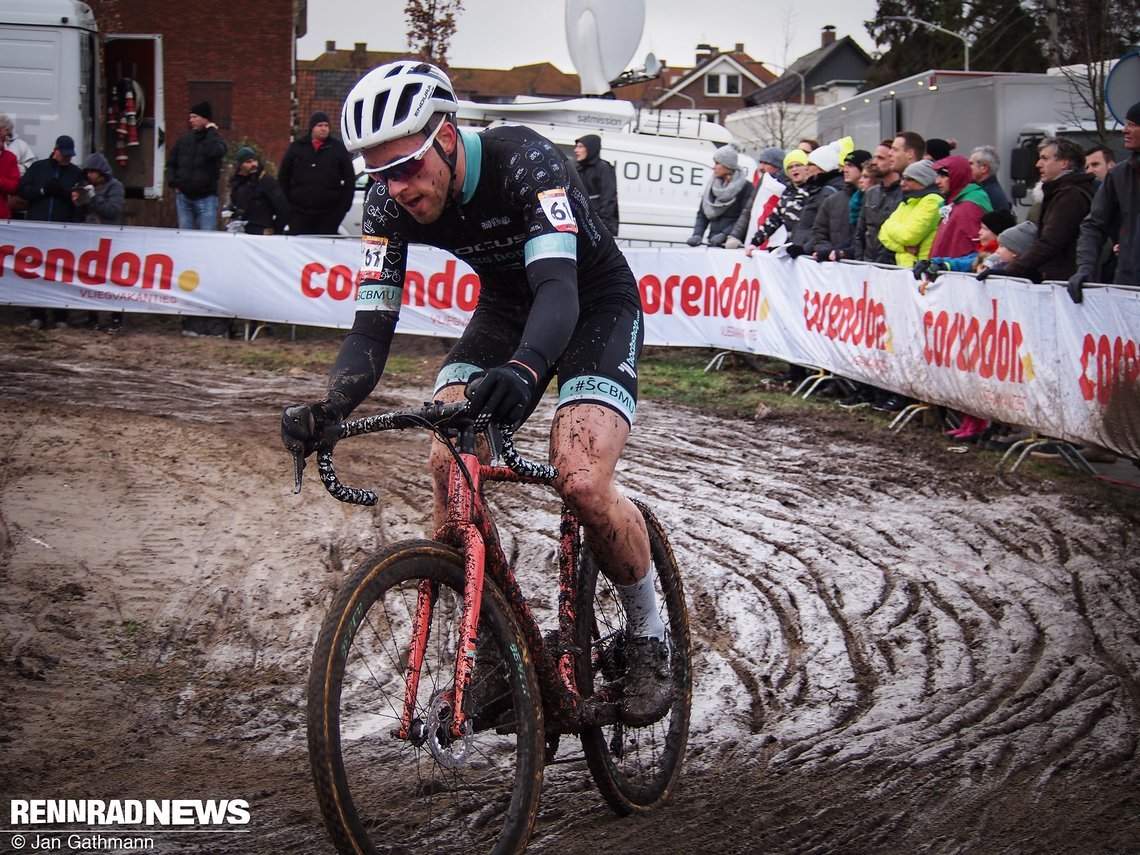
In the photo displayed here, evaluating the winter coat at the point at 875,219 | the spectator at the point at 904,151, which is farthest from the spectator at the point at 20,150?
the spectator at the point at 904,151

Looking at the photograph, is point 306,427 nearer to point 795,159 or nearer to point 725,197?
point 795,159

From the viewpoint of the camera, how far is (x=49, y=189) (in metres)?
15.3

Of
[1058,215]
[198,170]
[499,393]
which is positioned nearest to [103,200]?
[198,170]

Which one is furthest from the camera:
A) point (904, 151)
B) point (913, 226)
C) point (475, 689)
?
point (904, 151)

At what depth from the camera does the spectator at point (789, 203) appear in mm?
13617

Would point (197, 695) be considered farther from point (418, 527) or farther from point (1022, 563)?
point (1022, 563)

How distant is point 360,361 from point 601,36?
20237 mm

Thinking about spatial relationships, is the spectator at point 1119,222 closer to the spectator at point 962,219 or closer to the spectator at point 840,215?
the spectator at point 962,219

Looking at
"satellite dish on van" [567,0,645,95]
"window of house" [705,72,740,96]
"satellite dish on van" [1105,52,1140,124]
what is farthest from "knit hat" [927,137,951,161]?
"window of house" [705,72,740,96]

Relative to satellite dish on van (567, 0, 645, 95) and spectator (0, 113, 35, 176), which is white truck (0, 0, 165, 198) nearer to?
spectator (0, 113, 35, 176)

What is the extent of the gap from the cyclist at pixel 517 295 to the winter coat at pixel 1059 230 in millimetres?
6279

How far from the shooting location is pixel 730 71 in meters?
98.1

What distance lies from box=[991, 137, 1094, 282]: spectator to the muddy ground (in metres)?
1.54

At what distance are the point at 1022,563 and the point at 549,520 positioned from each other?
278 cm
